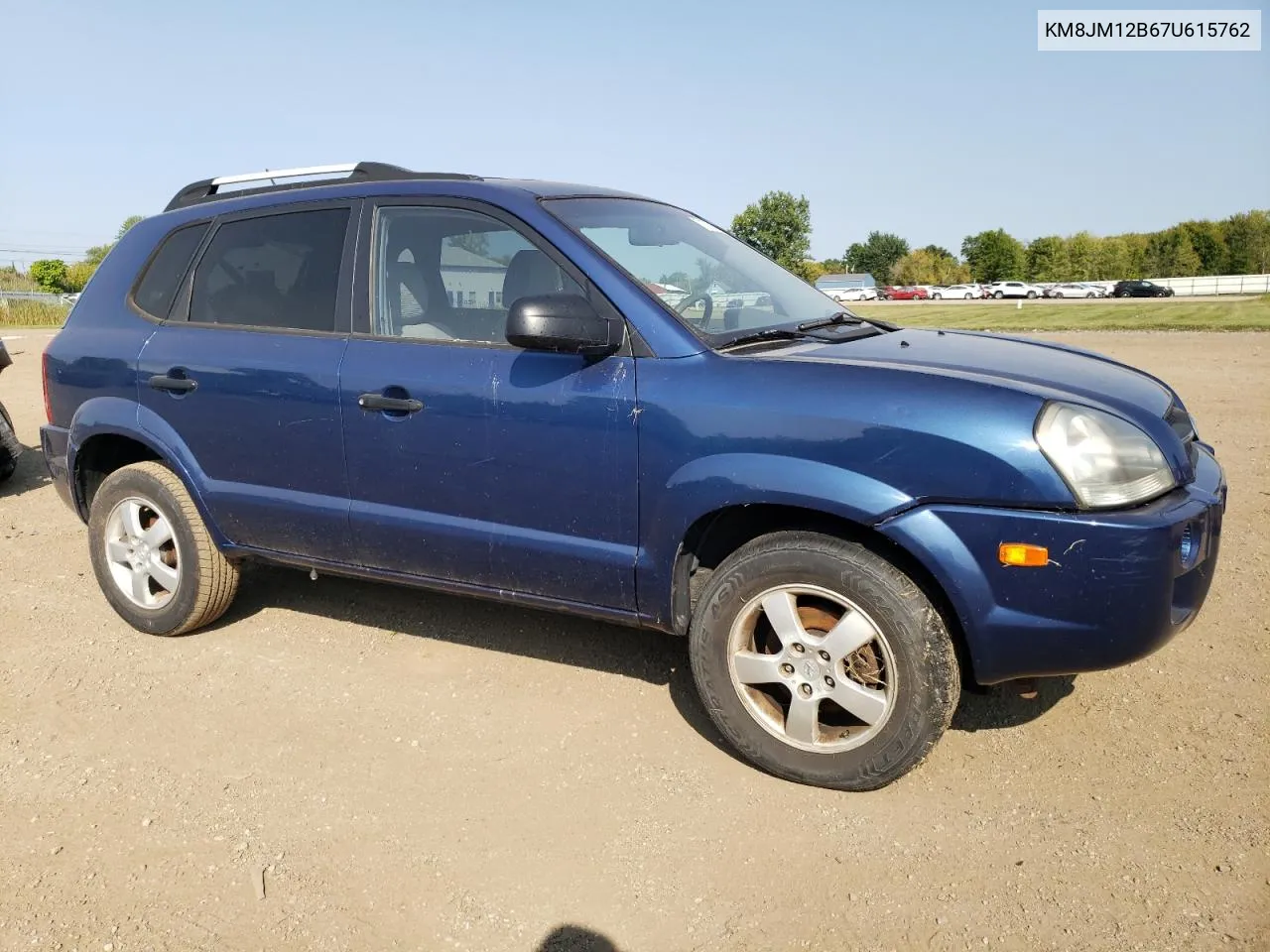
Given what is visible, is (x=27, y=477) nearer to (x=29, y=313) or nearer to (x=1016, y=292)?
(x=29, y=313)

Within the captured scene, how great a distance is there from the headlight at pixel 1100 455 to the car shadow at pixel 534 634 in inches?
38.3

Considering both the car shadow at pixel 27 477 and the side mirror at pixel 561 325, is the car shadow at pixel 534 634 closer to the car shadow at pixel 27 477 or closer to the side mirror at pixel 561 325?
the side mirror at pixel 561 325

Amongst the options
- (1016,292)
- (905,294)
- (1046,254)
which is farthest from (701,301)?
(1046,254)

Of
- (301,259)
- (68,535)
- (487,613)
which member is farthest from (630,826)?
(68,535)

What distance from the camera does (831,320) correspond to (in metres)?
4.09

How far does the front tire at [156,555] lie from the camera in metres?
4.47

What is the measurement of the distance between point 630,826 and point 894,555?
1.16 m

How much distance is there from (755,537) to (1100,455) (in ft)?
3.51

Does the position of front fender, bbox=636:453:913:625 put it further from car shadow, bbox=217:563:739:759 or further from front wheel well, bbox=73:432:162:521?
front wheel well, bbox=73:432:162:521

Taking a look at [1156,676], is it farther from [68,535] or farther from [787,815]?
[68,535]

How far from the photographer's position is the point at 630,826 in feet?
10.1

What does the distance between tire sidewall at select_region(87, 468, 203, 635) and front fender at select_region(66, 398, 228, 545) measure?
0.38 feet

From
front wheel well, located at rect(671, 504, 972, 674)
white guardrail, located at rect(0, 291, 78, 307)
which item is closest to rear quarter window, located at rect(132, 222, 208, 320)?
front wheel well, located at rect(671, 504, 972, 674)

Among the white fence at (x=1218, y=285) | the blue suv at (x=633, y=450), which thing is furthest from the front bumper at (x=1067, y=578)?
the white fence at (x=1218, y=285)
